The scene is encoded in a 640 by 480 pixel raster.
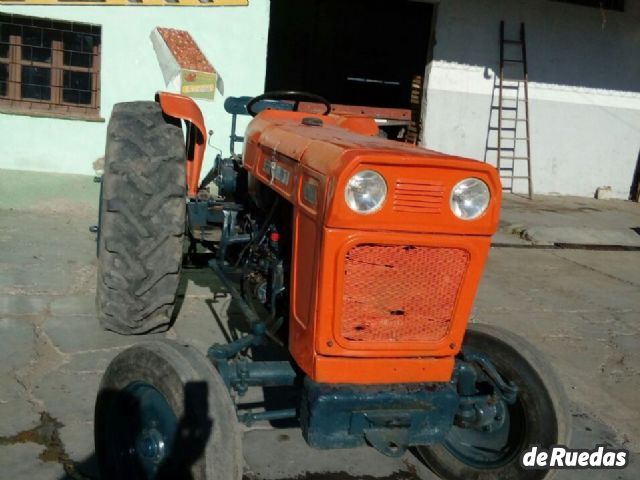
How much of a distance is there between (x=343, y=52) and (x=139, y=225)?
1217 cm

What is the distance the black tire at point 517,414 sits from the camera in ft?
8.24

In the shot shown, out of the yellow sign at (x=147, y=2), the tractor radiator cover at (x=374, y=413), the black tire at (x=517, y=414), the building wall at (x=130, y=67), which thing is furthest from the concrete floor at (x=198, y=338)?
the yellow sign at (x=147, y=2)

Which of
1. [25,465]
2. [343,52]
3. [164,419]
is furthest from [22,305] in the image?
[343,52]

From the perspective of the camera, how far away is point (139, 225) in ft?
11.3

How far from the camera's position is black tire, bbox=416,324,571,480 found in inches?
98.9

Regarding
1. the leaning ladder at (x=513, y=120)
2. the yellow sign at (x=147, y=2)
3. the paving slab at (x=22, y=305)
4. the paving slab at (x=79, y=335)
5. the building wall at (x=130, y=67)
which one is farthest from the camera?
the leaning ladder at (x=513, y=120)

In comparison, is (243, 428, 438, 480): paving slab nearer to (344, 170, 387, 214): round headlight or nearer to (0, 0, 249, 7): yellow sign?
(344, 170, 387, 214): round headlight

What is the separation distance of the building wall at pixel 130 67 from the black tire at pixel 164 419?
6461mm

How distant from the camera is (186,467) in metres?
2.09

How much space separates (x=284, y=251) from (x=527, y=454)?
1.26 metres

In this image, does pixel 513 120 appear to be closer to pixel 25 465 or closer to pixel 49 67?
pixel 49 67

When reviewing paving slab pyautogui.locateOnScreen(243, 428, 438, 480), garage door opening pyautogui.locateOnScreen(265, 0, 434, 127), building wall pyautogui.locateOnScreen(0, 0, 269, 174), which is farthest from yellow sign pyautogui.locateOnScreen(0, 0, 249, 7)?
paving slab pyautogui.locateOnScreen(243, 428, 438, 480)

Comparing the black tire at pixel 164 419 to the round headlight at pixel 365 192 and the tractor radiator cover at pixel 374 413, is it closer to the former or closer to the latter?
the tractor radiator cover at pixel 374 413

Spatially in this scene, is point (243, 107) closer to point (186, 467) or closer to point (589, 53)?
point (186, 467)
